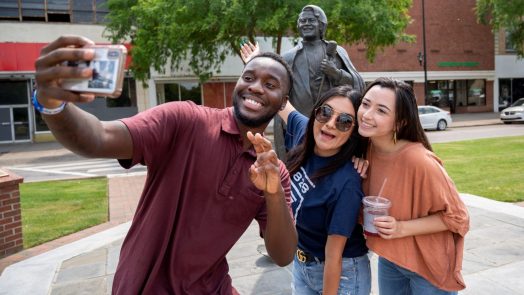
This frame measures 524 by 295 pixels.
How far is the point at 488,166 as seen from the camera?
1049 cm

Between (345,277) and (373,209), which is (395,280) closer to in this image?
(345,277)

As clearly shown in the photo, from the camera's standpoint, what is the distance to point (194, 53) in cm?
1859

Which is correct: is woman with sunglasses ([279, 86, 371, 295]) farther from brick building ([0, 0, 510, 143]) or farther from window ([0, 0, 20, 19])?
window ([0, 0, 20, 19])

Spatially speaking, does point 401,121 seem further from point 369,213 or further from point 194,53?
point 194,53

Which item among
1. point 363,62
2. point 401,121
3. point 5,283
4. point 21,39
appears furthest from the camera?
point 363,62

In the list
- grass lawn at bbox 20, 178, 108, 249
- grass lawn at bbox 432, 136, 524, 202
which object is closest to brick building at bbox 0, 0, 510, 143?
grass lawn at bbox 20, 178, 108, 249

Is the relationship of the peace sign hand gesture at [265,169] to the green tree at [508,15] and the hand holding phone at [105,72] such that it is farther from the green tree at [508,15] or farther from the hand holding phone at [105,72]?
the green tree at [508,15]

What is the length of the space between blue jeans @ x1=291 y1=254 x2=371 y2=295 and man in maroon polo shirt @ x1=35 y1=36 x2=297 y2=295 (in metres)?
0.71

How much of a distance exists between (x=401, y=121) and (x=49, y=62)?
170cm

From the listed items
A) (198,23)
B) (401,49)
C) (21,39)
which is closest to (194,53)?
(198,23)

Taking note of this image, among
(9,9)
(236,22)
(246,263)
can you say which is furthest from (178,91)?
(246,263)

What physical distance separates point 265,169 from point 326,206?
0.78m

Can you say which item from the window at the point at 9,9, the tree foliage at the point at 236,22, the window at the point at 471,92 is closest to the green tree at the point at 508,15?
the window at the point at 471,92

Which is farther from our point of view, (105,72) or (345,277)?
(345,277)
